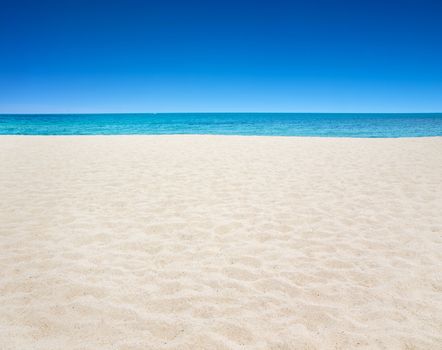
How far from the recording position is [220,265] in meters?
3.71

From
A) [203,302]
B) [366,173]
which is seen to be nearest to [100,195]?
[203,302]

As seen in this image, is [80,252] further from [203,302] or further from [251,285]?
[251,285]

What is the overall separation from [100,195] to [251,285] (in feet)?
14.9

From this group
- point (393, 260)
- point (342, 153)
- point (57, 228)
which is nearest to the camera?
point (393, 260)

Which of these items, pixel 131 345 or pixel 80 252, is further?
pixel 80 252

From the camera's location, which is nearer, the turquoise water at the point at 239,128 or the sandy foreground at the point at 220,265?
the sandy foreground at the point at 220,265

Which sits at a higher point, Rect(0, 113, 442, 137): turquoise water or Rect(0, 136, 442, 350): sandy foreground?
Rect(0, 113, 442, 137): turquoise water

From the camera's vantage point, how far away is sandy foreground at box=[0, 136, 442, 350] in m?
2.61

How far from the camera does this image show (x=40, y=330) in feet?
8.52

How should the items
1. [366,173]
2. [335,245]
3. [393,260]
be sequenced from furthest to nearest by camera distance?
1. [366,173]
2. [335,245]
3. [393,260]

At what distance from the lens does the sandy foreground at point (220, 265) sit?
261 cm

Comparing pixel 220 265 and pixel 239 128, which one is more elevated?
pixel 239 128

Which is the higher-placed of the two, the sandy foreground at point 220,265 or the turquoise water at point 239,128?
the turquoise water at point 239,128

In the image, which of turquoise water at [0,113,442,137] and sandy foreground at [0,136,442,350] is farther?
turquoise water at [0,113,442,137]
